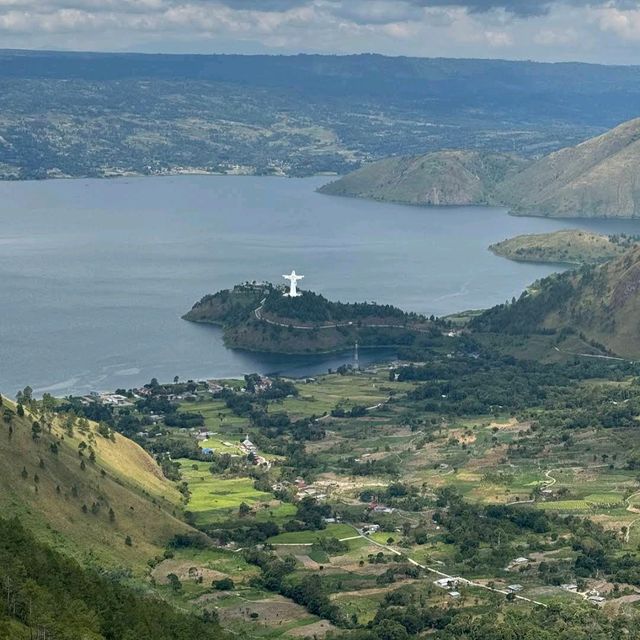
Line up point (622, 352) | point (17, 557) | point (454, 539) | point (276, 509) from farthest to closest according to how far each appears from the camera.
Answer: point (622, 352), point (276, 509), point (454, 539), point (17, 557)

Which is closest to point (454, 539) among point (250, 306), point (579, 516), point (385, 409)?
point (579, 516)

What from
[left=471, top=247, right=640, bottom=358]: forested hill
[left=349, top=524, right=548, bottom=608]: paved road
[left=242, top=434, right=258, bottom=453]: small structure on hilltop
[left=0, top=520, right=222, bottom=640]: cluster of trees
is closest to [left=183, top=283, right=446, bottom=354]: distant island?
[left=471, top=247, right=640, bottom=358]: forested hill

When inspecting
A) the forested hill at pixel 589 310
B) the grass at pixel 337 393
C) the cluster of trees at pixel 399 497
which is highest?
the forested hill at pixel 589 310

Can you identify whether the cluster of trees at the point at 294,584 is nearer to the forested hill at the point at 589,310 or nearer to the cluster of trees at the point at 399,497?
the cluster of trees at the point at 399,497

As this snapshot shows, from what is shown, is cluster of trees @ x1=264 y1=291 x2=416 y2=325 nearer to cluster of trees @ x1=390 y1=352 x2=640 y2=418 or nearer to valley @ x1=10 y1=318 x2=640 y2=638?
valley @ x1=10 y1=318 x2=640 y2=638

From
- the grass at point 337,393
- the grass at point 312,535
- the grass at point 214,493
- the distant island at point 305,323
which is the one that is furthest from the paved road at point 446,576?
the distant island at point 305,323

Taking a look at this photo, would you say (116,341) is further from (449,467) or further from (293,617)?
(293,617)
